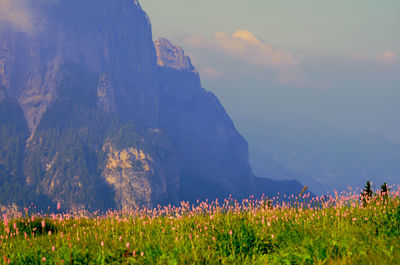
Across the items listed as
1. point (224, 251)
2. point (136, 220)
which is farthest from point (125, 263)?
point (136, 220)

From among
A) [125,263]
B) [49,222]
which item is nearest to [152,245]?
[125,263]

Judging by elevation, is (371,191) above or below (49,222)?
above

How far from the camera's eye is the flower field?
7344 millimetres

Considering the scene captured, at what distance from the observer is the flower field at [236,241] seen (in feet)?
24.1

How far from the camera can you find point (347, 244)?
738 cm

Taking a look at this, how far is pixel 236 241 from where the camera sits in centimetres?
813

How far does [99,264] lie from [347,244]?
4.40 meters

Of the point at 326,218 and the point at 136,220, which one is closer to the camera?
the point at 326,218

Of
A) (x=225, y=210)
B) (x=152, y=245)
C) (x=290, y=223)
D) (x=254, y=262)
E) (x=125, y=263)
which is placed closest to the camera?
(x=254, y=262)

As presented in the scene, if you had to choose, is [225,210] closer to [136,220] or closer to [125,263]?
[136,220]

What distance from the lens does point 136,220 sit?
11367 millimetres

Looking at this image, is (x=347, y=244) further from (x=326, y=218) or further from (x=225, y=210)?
(x=225, y=210)

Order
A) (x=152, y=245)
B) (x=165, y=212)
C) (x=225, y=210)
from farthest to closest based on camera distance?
1. (x=165, y=212)
2. (x=225, y=210)
3. (x=152, y=245)

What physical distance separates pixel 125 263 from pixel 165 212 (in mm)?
4369
